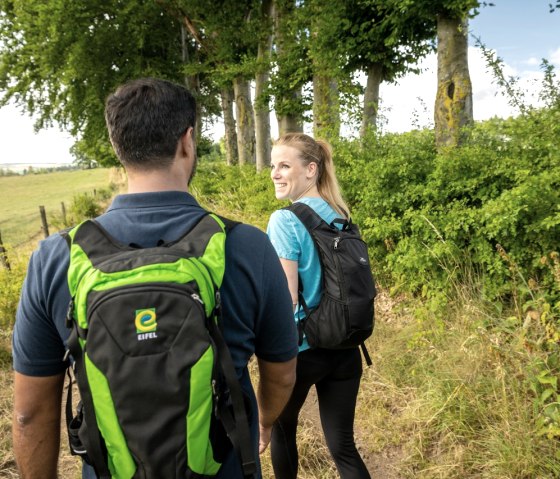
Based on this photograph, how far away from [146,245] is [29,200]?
50.2 m

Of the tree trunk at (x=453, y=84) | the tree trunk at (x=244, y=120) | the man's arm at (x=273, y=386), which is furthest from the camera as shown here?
the tree trunk at (x=244, y=120)

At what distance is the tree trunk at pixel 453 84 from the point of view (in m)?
5.71

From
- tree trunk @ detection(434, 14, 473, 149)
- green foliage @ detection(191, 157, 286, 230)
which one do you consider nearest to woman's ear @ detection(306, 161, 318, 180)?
tree trunk @ detection(434, 14, 473, 149)

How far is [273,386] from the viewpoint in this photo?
62.5 inches

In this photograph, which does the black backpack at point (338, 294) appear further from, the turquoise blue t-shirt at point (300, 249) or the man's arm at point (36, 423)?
the man's arm at point (36, 423)

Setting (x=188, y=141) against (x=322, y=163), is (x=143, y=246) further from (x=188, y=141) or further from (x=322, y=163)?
(x=322, y=163)

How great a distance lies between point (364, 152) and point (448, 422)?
12.6 ft

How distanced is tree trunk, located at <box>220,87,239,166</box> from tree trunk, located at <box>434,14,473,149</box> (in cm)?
1248

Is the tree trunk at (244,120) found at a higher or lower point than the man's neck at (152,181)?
higher

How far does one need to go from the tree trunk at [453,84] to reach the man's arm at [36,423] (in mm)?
5404

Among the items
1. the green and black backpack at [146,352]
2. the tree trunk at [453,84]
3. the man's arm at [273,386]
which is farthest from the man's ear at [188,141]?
the tree trunk at [453,84]

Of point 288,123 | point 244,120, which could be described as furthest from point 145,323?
point 244,120

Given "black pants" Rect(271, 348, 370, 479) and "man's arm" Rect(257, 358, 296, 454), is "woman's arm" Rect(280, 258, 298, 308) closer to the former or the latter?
"black pants" Rect(271, 348, 370, 479)

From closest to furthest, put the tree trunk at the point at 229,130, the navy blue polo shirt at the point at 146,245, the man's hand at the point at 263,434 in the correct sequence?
the navy blue polo shirt at the point at 146,245, the man's hand at the point at 263,434, the tree trunk at the point at 229,130
